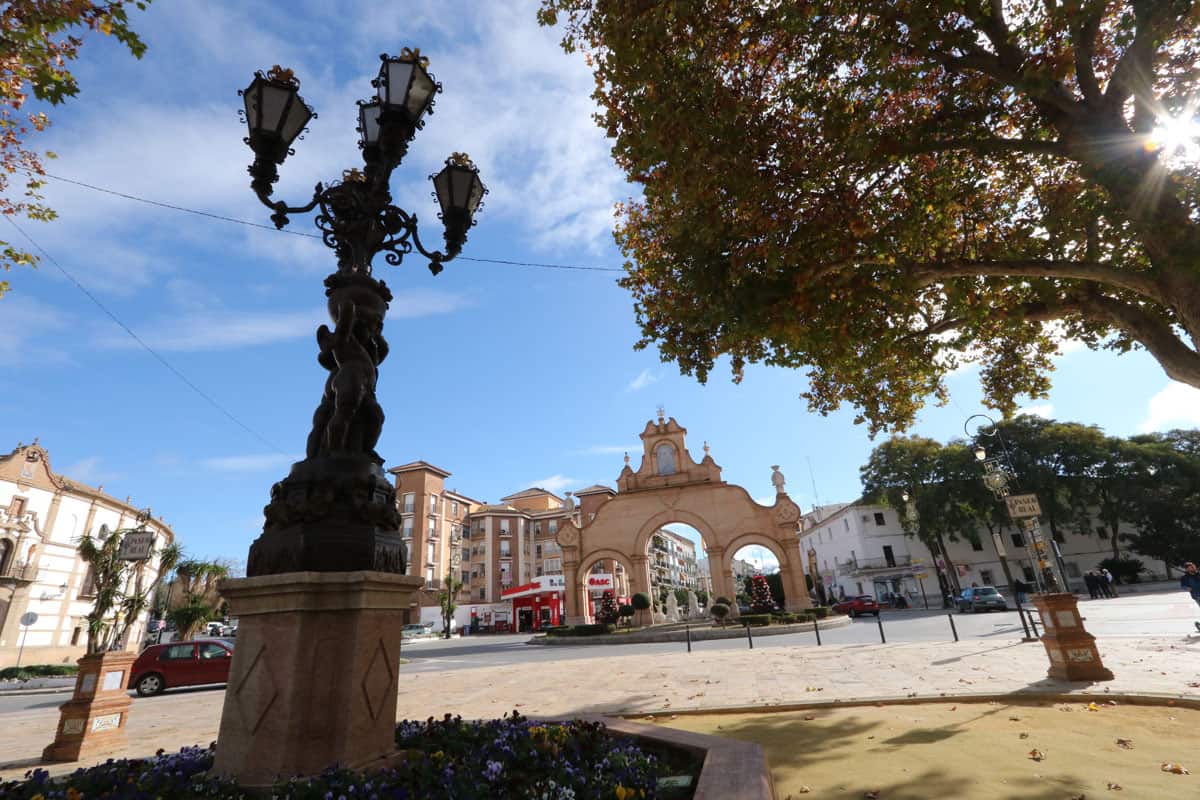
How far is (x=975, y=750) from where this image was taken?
461 cm

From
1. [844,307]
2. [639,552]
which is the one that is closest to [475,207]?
[844,307]

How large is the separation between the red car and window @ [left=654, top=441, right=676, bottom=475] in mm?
25803

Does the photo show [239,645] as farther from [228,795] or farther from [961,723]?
[961,723]

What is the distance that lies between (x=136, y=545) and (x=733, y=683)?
10.7 m

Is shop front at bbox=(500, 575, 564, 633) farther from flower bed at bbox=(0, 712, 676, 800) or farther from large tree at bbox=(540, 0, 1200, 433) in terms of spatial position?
flower bed at bbox=(0, 712, 676, 800)

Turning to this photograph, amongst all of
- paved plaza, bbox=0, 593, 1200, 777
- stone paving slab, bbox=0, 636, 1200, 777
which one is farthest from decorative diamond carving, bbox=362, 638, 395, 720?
paved plaza, bbox=0, 593, 1200, 777

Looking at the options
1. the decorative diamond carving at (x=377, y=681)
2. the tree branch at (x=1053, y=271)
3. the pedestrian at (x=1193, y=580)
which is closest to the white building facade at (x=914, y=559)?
the pedestrian at (x=1193, y=580)

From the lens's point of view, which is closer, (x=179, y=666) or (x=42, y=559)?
(x=179, y=666)

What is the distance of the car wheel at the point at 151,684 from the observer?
47.8 feet

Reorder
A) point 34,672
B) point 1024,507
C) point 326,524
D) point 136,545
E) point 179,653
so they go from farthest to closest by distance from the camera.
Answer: point 34,672
point 179,653
point 1024,507
point 136,545
point 326,524

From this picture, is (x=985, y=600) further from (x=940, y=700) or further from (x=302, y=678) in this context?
(x=302, y=678)

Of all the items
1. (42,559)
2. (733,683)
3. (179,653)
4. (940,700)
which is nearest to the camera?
(940,700)

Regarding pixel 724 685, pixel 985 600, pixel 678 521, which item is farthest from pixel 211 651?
pixel 985 600

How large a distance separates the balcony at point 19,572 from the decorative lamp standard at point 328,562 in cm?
3712
